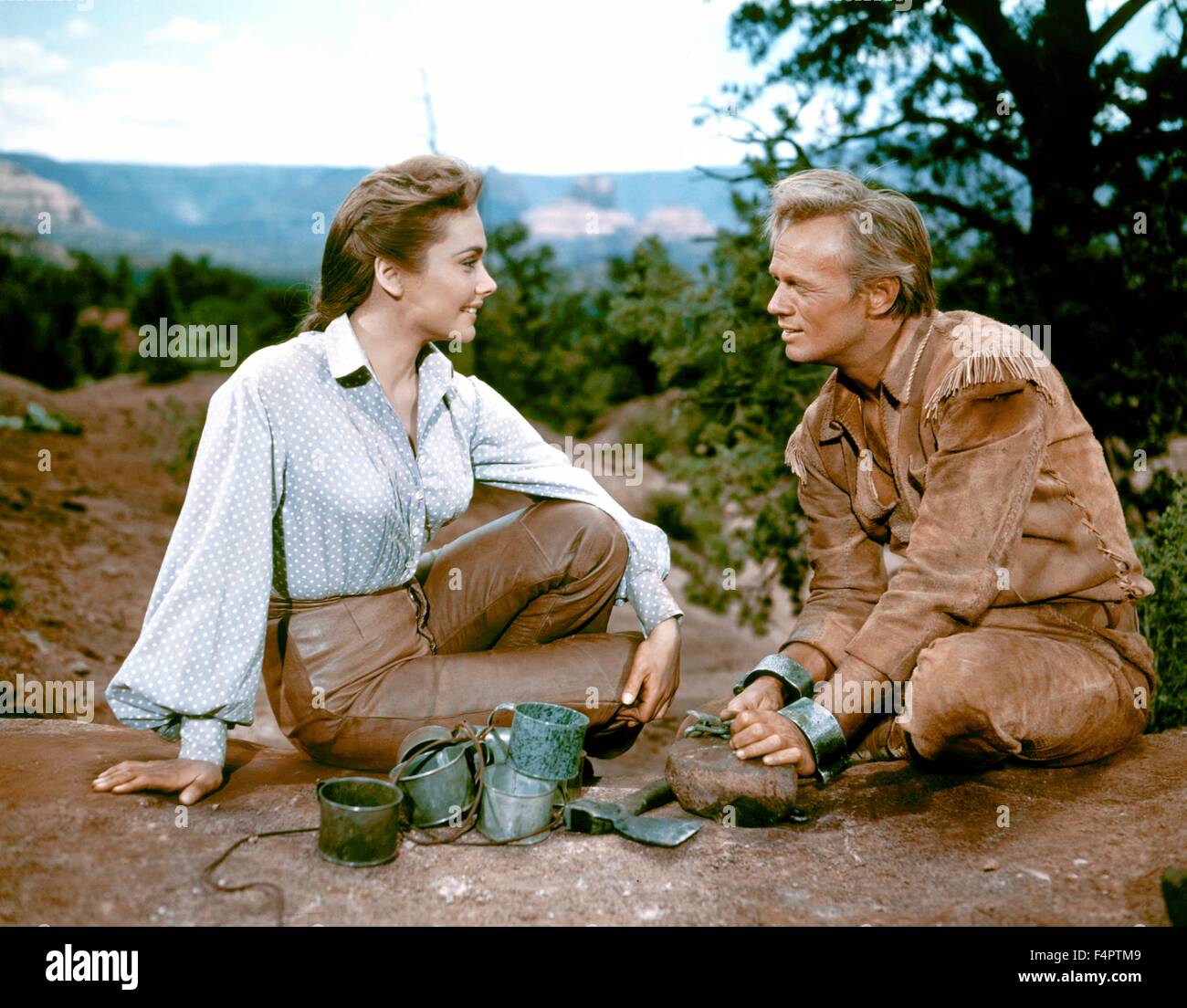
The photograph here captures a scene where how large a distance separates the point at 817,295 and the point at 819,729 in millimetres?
1317

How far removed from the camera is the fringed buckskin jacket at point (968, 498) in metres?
2.84

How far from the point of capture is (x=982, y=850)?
2600 millimetres

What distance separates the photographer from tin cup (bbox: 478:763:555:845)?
265 centimetres

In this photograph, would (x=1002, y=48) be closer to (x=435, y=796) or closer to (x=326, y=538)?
(x=326, y=538)

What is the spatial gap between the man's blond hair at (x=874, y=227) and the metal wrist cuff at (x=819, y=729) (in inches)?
50.1

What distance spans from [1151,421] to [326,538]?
192 inches

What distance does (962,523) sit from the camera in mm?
2826

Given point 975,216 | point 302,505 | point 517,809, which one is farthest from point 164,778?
point 975,216

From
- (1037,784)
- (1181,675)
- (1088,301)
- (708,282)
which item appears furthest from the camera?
(708,282)

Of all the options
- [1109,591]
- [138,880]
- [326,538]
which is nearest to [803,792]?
[1109,591]

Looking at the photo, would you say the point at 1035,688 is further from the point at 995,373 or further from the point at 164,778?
the point at 164,778

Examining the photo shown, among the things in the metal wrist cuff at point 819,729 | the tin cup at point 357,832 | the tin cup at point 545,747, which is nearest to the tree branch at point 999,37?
the metal wrist cuff at point 819,729

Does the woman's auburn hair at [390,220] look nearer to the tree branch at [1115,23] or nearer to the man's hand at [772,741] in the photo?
the man's hand at [772,741]
